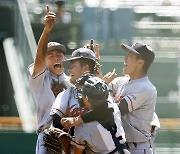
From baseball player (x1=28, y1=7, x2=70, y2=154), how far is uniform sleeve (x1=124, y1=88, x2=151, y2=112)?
57cm

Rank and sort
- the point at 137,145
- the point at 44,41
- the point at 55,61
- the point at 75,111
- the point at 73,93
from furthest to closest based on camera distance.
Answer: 1. the point at 55,61
2. the point at 137,145
3. the point at 44,41
4. the point at 73,93
5. the point at 75,111

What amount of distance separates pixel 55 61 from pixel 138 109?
2.73 feet

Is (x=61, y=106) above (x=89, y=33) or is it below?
above

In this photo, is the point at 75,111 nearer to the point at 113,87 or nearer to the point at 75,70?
the point at 75,70

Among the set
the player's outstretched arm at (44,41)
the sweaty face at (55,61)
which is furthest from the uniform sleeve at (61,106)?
the sweaty face at (55,61)

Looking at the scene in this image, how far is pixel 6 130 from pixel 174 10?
4.57m

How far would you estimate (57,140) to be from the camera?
557 centimetres

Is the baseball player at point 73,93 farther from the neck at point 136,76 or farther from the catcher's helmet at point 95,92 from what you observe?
the neck at point 136,76

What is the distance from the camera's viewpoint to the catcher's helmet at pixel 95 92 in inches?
208

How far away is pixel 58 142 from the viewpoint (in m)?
5.58

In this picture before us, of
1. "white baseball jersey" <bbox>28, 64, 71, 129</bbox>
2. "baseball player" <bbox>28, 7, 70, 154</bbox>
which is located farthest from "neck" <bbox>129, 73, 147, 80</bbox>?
"white baseball jersey" <bbox>28, 64, 71, 129</bbox>

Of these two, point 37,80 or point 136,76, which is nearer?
point 37,80

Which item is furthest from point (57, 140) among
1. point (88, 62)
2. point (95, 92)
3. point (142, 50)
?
point (142, 50)

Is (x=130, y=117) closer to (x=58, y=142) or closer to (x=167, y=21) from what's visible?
(x=58, y=142)
